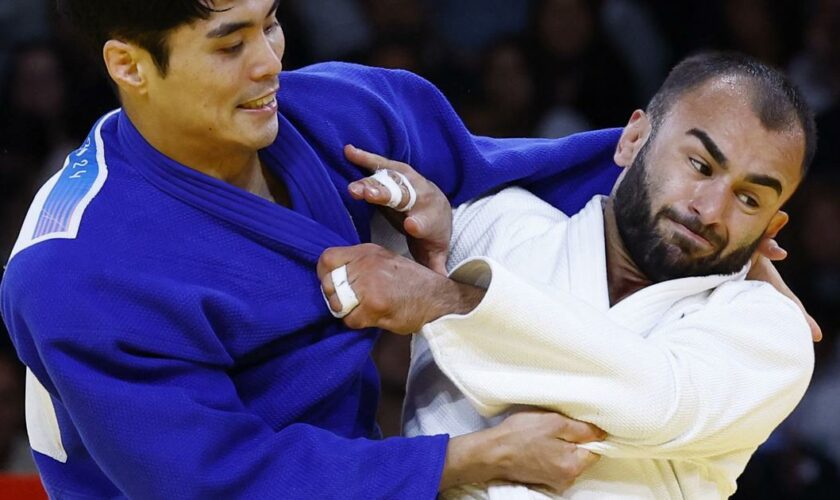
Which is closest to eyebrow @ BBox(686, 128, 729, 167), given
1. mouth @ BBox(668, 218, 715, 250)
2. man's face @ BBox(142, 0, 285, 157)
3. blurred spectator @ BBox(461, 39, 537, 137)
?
mouth @ BBox(668, 218, 715, 250)

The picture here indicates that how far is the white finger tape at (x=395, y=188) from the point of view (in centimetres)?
197

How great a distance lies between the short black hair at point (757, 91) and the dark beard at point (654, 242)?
9 cm

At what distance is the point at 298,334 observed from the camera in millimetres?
1879

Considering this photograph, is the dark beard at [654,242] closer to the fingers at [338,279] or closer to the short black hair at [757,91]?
the short black hair at [757,91]

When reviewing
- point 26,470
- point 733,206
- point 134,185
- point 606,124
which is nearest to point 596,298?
point 733,206

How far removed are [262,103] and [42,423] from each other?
0.61m

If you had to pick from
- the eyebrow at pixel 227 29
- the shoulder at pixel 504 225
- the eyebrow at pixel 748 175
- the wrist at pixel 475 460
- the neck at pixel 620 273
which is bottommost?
the wrist at pixel 475 460

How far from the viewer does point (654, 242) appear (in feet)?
6.64

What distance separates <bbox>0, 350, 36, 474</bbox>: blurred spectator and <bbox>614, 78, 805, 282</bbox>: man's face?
2.27 m

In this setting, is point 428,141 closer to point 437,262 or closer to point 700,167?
point 437,262

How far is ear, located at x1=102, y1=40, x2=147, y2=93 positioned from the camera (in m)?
1.78

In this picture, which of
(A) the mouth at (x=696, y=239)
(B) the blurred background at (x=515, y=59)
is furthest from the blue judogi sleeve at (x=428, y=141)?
(B) the blurred background at (x=515, y=59)

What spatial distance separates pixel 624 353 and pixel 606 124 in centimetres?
226

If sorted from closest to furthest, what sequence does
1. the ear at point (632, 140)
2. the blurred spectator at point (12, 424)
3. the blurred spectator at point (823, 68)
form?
the ear at point (632, 140) < the blurred spectator at point (12, 424) < the blurred spectator at point (823, 68)
